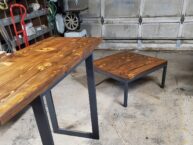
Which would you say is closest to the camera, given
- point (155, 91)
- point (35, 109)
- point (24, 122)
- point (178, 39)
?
point (35, 109)

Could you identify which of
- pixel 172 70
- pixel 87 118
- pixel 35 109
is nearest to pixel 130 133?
pixel 87 118

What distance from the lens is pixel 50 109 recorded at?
1827 mm

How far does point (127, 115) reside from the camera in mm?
2131

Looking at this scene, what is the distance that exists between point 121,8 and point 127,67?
2.01 m

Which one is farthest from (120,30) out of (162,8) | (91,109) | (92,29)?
(91,109)

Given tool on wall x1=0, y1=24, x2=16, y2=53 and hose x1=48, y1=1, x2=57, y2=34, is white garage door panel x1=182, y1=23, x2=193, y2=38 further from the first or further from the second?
tool on wall x1=0, y1=24, x2=16, y2=53

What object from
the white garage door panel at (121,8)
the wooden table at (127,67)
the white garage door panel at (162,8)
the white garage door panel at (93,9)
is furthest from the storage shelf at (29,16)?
the white garage door panel at (162,8)

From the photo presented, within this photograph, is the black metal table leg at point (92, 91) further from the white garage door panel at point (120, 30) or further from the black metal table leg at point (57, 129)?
the white garage door panel at point (120, 30)

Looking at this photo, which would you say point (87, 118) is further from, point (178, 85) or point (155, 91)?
point (178, 85)

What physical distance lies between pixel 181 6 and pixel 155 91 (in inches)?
82.9

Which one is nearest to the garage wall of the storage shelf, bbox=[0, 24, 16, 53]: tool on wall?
the storage shelf

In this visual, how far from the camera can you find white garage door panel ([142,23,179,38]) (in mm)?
3920

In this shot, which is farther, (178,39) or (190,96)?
(178,39)

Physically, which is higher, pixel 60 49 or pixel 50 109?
pixel 60 49
